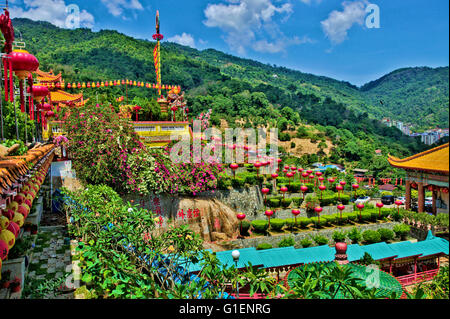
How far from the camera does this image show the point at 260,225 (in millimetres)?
12945

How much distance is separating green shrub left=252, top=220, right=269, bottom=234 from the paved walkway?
7.22 metres

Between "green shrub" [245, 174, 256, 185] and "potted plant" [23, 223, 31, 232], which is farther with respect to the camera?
"green shrub" [245, 174, 256, 185]

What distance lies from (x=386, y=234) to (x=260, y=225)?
18.0 ft

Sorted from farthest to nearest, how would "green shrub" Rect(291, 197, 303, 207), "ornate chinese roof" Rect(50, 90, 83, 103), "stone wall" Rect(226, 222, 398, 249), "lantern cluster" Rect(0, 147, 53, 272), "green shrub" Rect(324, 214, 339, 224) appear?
"ornate chinese roof" Rect(50, 90, 83, 103)
"green shrub" Rect(291, 197, 303, 207)
"green shrub" Rect(324, 214, 339, 224)
"stone wall" Rect(226, 222, 398, 249)
"lantern cluster" Rect(0, 147, 53, 272)

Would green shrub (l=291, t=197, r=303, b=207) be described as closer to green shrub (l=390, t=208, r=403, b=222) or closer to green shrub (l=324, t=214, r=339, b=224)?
green shrub (l=324, t=214, r=339, b=224)

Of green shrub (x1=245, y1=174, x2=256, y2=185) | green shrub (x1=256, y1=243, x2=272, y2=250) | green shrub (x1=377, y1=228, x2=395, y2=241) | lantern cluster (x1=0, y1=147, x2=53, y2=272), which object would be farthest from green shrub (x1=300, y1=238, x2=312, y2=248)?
lantern cluster (x1=0, y1=147, x2=53, y2=272)

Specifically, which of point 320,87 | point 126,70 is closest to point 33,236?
point 126,70

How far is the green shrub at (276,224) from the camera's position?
43.4 feet

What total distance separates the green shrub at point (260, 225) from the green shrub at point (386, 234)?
5.04m

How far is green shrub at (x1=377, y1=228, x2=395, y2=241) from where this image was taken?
13305 millimetres

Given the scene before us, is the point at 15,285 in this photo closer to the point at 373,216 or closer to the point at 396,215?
the point at 373,216
